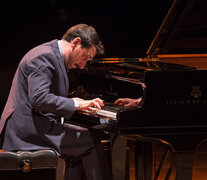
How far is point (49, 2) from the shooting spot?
4.62m

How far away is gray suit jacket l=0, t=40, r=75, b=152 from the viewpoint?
2178 mm

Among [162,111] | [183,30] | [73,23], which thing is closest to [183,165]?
[162,111]

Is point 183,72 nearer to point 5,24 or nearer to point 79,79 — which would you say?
point 79,79

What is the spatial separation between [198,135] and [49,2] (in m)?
2.99

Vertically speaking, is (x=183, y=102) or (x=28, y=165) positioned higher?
(x=183, y=102)

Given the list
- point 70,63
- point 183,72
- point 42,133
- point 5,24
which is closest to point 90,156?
point 42,133

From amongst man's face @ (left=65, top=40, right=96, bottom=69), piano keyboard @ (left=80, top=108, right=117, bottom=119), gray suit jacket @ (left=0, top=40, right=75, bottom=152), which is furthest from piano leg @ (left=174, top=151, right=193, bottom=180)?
man's face @ (left=65, top=40, right=96, bottom=69)

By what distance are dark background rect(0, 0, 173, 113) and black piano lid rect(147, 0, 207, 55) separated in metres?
1.70

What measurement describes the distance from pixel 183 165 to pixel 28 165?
92 cm

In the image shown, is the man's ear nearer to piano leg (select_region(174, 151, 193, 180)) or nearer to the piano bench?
the piano bench

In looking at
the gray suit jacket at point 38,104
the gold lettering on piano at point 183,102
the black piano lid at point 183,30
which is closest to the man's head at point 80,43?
the gray suit jacket at point 38,104

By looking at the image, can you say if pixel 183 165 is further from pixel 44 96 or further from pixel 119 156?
pixel 44 96

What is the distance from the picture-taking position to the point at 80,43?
2404 millimetres

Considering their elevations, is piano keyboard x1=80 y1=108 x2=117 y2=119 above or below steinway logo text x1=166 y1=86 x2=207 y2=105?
below
